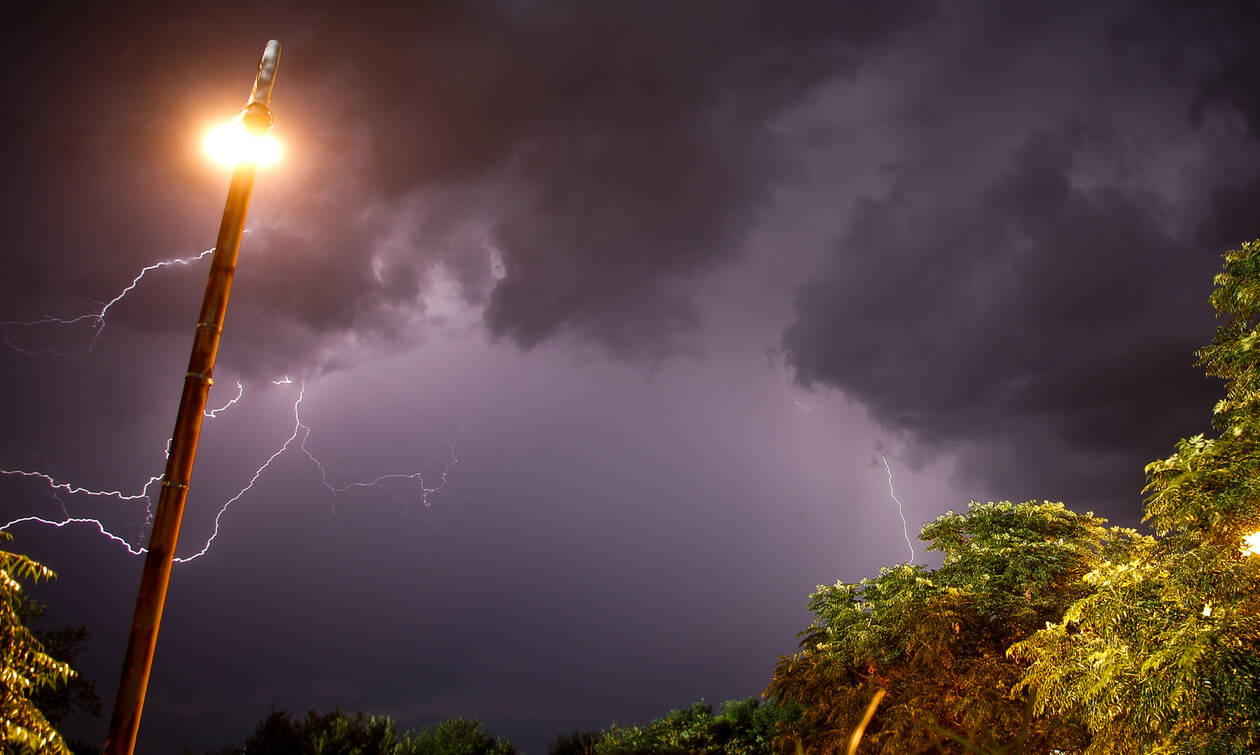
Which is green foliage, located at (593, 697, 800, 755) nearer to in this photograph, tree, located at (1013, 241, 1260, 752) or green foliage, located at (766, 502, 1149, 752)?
green foliage, located at (766, 502, 1149, 752)

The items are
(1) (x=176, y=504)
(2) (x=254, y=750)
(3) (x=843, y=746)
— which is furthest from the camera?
(3) (x=843, y=746)

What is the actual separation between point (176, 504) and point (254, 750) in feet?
53.1

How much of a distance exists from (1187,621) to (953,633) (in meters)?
9.96

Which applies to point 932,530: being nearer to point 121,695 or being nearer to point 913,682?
point 913,682

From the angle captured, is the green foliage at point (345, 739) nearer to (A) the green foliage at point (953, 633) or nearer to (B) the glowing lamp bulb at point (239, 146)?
(A) the green foliage at point (953, 633)

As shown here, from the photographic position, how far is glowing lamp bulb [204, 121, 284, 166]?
564 centimetres

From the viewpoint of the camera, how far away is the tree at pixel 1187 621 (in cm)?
812

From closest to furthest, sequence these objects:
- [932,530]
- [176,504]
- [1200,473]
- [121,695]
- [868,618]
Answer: [121,695] → [176,504] → [1200,473] → [868,618] → [932,530]

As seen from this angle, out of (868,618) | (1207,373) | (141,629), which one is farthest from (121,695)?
(868,618)

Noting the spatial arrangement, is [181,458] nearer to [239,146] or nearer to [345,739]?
[239,146]

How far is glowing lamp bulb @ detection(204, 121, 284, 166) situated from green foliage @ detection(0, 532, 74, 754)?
19.3 ft

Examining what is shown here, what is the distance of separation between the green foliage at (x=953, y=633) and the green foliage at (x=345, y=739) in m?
10.2

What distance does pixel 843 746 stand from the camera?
17.8 meters

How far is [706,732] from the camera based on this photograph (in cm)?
2412
